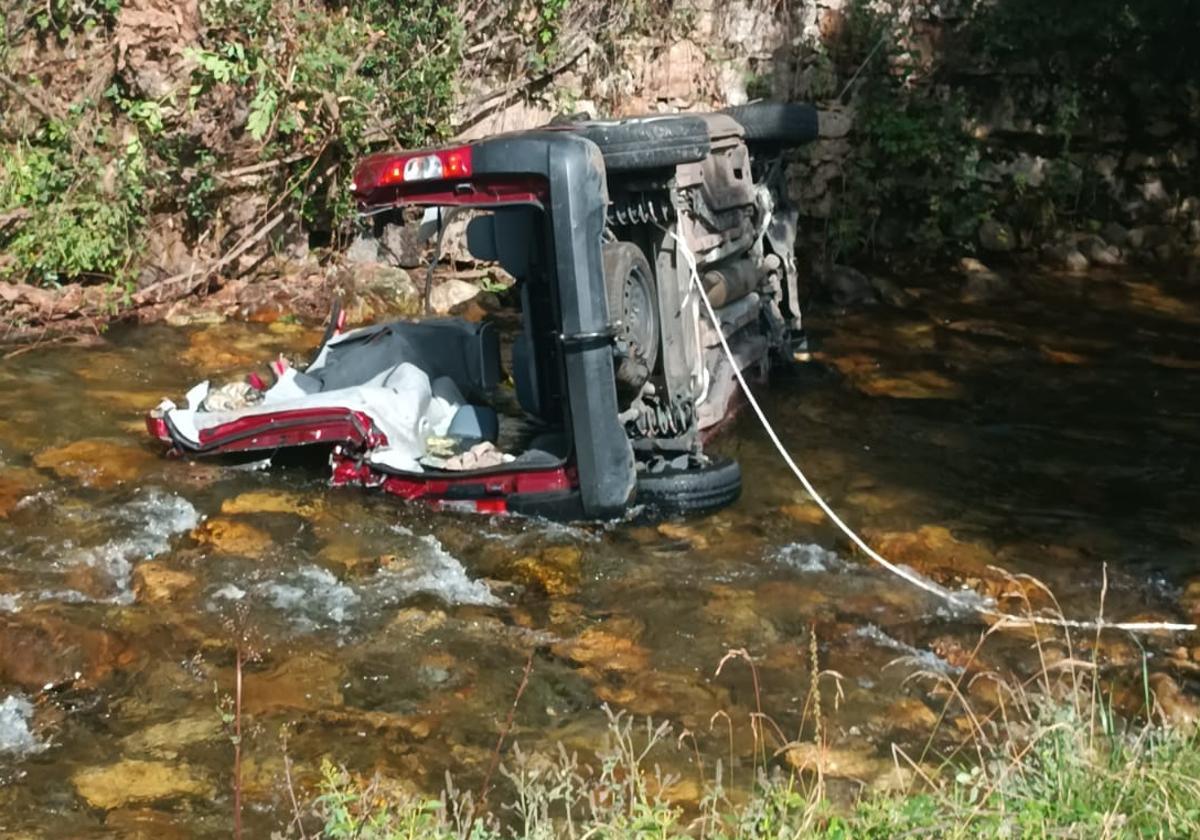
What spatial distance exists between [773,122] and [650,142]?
7.67 feet

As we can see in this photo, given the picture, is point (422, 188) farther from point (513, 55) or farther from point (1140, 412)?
point (513, 55)

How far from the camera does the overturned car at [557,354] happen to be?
5.41m

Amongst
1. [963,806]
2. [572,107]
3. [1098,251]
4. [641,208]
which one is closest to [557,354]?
[641,208]

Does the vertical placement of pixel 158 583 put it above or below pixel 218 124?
below

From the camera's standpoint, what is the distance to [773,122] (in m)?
7.75

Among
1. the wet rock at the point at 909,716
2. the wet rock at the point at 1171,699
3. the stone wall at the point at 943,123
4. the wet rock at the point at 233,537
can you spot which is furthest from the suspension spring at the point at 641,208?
the stone wall at the point at 943,123

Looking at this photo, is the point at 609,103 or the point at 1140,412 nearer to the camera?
the point at 1140,412

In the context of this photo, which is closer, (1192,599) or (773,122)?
(1192,599)

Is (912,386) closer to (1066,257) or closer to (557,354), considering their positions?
(557,354)

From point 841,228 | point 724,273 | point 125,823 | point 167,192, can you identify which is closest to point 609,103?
point 841,228

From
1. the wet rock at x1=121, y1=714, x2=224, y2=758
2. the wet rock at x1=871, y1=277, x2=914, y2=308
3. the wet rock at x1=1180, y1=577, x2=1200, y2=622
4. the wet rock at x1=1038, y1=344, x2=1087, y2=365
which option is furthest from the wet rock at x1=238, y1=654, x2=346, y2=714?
the wet rock at x1=871, y1=277, x2=914, y2=308

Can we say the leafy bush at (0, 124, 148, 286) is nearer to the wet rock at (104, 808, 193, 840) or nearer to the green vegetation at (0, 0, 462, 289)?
the green vegetation at (0, 0, 462, 289)

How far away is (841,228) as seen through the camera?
11000 mm

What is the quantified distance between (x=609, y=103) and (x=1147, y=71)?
4.36m
